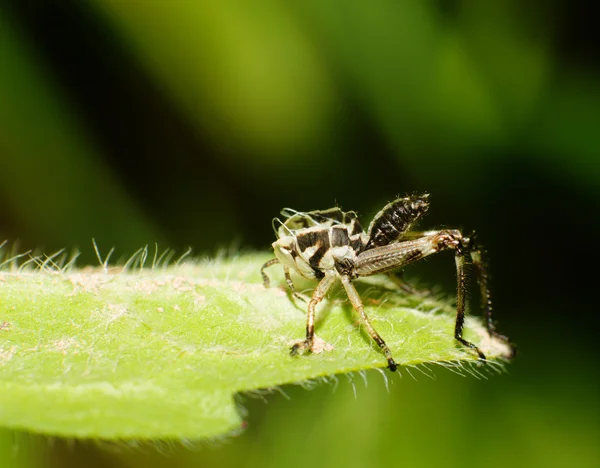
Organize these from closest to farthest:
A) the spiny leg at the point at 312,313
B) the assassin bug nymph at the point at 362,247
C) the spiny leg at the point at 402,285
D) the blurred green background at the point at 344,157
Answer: the spiny leg at the point at 312,313
the assassin bug nymph at the point at 362,247
the spiny leg at the point at 402,285
the blurred green background at the point at 344,157

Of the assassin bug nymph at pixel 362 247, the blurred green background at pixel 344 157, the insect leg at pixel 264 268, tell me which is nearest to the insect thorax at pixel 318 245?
the assassin bug nymph at pixel 362 247

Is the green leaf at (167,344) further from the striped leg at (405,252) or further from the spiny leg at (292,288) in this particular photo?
the striped leg at (405,252)

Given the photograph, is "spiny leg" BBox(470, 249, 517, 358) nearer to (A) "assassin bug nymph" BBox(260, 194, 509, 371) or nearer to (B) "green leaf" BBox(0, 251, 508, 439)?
(A) "assassin bug nymph" BBox(260, 194, 509, 371)

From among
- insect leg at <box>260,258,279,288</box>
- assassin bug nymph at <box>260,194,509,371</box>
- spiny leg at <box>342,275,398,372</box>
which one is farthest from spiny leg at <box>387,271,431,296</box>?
insect leg at <box>260,258,279,288</box>

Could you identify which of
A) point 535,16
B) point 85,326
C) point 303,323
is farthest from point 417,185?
point 85,326

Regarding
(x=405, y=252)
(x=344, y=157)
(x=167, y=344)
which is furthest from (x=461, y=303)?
Answer: (x=344, y=157)

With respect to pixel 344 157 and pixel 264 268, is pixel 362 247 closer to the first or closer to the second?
pixel 264 268

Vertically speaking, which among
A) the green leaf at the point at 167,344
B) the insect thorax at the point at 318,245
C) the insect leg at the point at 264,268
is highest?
the insect thorax at the point at 318,245
